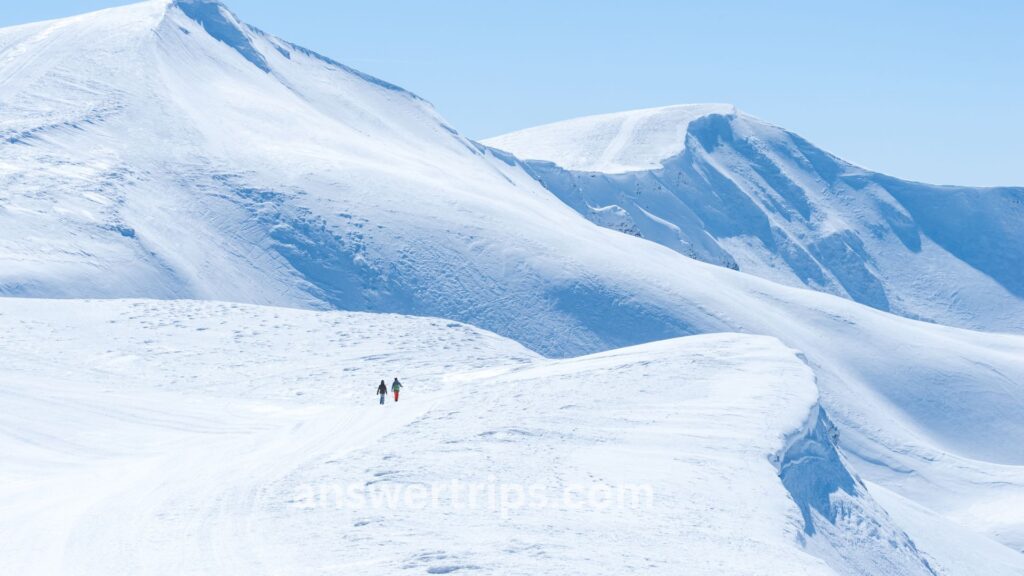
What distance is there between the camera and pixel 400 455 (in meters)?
24.2

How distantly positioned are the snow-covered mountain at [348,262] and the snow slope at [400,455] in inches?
25.2

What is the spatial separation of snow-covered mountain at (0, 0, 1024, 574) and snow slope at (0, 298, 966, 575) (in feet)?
2.10

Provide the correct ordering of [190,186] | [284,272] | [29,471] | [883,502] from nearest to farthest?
[29,471] → [883,502] → [284,272] → [190,186]

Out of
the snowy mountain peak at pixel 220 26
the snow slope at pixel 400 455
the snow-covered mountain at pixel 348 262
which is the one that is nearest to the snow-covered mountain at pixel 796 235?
the snowy mountain peak at pixel 220 26

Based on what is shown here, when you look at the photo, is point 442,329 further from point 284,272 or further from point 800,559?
point 284,272

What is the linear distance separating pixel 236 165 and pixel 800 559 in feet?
268

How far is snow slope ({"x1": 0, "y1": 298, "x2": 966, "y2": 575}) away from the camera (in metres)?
18.7

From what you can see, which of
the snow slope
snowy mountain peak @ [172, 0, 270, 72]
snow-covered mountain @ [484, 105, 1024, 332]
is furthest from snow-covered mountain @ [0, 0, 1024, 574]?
snow-covered mountain @ [484, 105, 1024, 332]

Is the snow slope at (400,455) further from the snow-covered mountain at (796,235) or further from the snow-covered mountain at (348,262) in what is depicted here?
the snow-covered mountain at (796,235)

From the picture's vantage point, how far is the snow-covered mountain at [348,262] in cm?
6166

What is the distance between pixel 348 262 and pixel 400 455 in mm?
64870

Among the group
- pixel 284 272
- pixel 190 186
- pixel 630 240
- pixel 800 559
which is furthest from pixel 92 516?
pixel 630 240

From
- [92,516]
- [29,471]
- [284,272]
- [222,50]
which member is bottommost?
[92,516]

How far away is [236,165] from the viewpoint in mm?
96875
